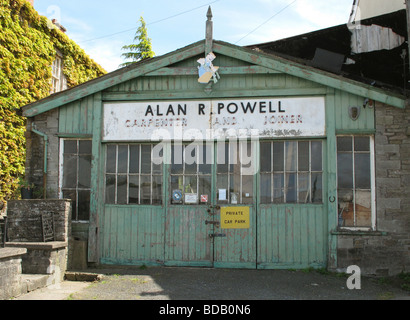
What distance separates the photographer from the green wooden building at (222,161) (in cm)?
780

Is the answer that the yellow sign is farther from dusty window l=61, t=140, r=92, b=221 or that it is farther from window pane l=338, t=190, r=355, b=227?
dusty window l=61, t=140, r=92, b=221

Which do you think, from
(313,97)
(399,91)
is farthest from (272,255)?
(399,91)

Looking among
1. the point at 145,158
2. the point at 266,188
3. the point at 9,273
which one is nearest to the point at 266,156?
the point at 266,188

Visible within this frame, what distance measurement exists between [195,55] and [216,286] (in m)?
4.56

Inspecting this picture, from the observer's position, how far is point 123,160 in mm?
8469

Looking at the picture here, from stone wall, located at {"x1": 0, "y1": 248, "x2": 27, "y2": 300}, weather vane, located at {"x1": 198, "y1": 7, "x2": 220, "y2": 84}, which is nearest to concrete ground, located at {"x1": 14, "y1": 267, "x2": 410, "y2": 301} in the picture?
stone wall, located at {"x1": 0, "y1": 248, "x2": 27, "y2": 300}

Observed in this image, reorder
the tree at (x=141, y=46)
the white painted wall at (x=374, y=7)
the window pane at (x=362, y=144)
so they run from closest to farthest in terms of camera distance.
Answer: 1. the window pane at (x=362, y=144)
2. the white painted wall at (x=374, y=7)
3. the tree at (x=141, y=46)

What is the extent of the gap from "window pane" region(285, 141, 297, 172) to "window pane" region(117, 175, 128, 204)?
3.31m

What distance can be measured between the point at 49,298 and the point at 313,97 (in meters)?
5.90

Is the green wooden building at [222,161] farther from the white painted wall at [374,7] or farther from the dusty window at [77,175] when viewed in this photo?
the white painted wall at [374,7]

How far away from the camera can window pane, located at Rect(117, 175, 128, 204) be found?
8.40 metres

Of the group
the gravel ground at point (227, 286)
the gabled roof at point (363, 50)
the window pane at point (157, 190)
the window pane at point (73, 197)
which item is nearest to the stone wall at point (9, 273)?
the gravel ground at point (227, 286)

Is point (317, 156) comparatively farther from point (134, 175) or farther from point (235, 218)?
point (134, 175)

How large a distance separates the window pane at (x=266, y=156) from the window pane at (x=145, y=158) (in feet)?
7.56
